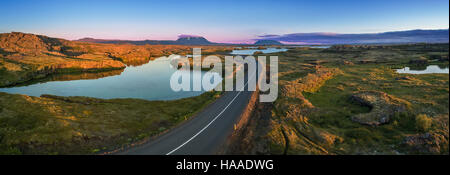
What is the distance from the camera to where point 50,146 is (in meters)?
23.4

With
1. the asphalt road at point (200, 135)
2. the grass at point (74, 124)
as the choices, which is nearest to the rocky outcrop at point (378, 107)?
the asphalt road at point (200, 135)

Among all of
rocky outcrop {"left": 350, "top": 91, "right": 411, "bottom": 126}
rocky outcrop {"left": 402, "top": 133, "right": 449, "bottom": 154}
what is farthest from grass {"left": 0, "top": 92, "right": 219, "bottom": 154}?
rocky outcrop {"left": 402, "top": 133, "right": 449, "bottom": 154}

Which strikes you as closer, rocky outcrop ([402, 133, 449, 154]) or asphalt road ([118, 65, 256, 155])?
rocky outcrop ([402, 133, 449, 154])

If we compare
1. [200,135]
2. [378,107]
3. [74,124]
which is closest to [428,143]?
[378,107]

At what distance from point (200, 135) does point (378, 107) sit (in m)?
31.6

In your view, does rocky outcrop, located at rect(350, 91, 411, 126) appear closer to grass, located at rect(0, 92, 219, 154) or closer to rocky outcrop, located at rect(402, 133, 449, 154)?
rocky outcrop, located at rect(402, 133, 449, 154)

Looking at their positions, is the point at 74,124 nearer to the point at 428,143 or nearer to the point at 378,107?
the point at 428,143

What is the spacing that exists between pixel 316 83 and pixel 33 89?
338 ft

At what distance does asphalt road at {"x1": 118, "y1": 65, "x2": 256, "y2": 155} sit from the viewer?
23.2m

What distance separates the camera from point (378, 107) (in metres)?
33.2

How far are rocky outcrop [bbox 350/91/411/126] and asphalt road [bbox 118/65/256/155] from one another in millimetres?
20546

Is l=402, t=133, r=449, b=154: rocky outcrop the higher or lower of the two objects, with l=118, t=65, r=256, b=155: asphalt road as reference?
higher
